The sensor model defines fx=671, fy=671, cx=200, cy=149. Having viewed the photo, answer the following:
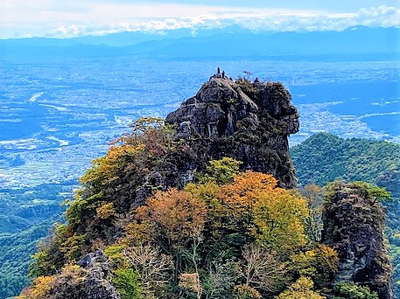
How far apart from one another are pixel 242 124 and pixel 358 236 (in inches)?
439

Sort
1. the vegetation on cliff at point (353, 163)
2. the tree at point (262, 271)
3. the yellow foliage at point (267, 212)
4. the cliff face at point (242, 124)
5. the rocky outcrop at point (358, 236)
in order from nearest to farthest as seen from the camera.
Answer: the tree at point (262, 271)
the yellow foliage at point (267, 212)
the rocky outcrop at point (358, 236)
the cliff face at point (242, 124)
the vegetation on cliff at point (353, 163)

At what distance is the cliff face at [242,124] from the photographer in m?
41.5

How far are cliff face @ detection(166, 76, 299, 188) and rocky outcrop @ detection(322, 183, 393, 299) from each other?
6187 mm

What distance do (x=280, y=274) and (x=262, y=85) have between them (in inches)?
690

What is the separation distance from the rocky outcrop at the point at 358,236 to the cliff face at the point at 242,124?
6187 millimetres

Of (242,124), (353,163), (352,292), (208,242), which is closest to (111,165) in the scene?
(242,124)

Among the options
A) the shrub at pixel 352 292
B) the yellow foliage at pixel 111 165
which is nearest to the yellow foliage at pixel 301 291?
the shrub at pixel 352 292

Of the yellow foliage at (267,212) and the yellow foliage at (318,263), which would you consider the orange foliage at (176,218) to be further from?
the yellow foliage at (318,263)

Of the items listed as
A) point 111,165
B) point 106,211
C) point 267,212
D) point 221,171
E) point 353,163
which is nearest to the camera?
point 267,212

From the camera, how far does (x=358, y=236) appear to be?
35.7 m

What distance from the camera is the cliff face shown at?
136 feet

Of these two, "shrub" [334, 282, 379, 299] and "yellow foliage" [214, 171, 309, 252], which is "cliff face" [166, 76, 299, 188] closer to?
"yellow foliage" [214, 171, 309, 252]

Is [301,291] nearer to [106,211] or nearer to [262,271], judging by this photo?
[262,271]

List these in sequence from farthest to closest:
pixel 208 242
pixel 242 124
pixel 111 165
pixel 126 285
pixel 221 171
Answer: pixel 242 124 → pixel 111 165 → pixel 221 171 → pixel 208 242 → pixel 126 285
